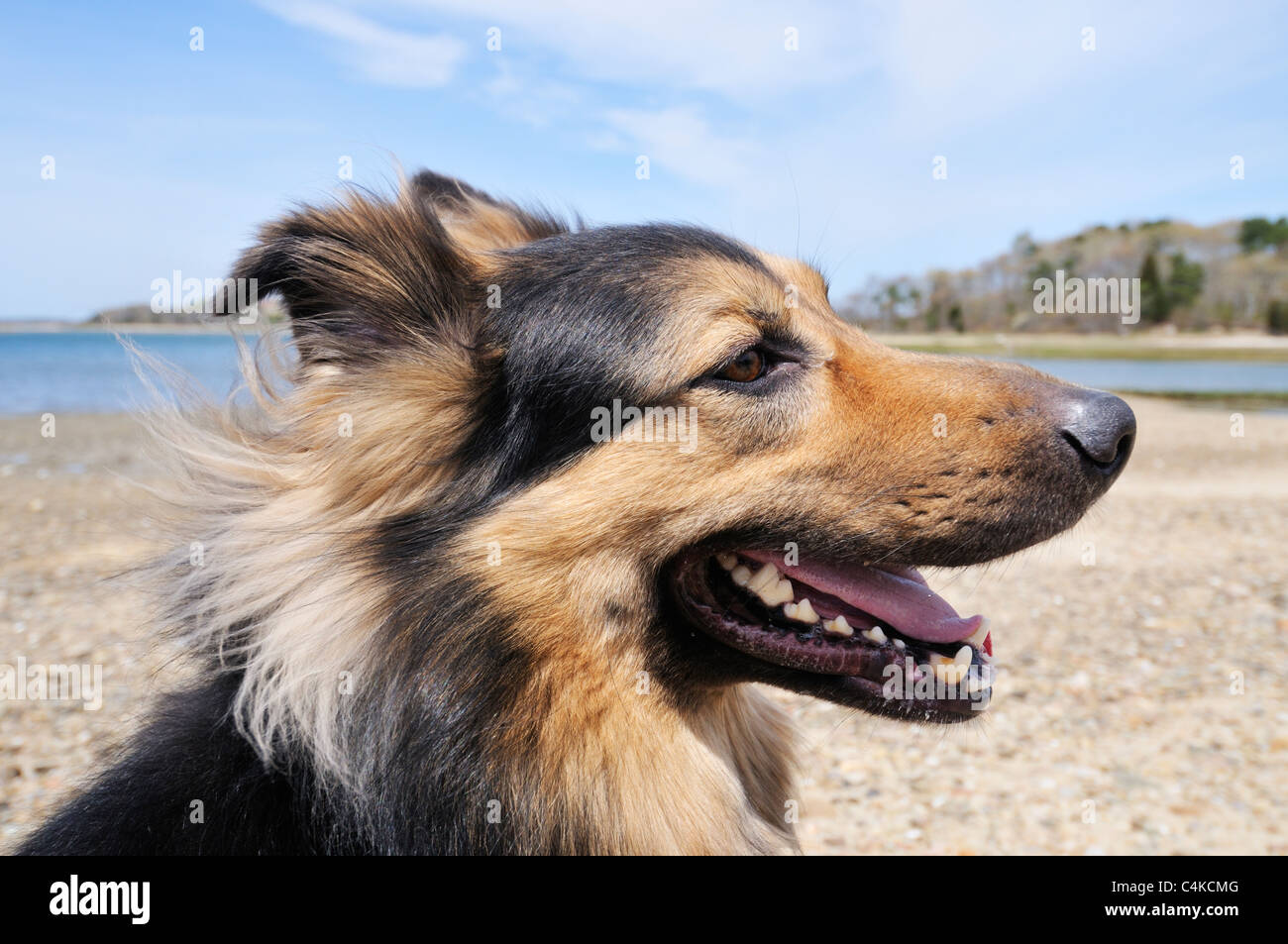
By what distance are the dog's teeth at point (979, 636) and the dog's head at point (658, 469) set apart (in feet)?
0.18

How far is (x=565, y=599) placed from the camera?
277 cm

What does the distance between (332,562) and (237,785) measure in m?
0.73

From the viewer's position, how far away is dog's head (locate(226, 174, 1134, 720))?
9.12 ft

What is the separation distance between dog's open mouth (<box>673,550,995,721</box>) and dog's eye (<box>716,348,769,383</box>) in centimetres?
59

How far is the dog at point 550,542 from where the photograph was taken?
2691 mm

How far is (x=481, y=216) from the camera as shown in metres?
3.92

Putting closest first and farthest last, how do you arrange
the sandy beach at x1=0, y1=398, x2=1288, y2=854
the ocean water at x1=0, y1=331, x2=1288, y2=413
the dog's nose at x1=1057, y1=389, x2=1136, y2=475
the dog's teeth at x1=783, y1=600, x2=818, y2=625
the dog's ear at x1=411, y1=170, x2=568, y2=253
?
1. the dog's nose at x1=1057, y1=389, x2=1136, y2=475
2. the dog's teeth at x1=783, y1=600, x2=818, y2=625
3. the dog's ear at x1=411, y1=170, x2=568, y2=253
4. the sandy beach at x1=0, y1=398, x2=1288, y2=854
5. the ocean water at x1=0, y1=331, x2=1288, y2=413

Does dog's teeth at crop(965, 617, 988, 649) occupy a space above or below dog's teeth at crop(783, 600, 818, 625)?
below

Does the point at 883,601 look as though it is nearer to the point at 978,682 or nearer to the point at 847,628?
the point at 847,628

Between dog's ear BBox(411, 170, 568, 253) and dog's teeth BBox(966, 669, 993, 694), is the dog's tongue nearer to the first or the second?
dog's teeth BBox(966, 669, 993, 694)

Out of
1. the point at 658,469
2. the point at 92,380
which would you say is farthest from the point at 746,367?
the point at 92,380

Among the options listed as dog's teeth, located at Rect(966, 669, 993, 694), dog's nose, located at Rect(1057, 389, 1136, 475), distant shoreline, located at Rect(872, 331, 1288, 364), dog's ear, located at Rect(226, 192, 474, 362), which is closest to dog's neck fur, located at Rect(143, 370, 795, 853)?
dog's ear, located at Rect(226, 192, 474, 362)

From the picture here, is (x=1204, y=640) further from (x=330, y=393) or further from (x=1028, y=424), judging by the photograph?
(x=330, y=393)

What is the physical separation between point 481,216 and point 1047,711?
5.34m
